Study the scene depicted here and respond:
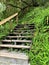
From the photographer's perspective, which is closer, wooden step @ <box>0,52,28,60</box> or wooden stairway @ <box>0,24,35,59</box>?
wooden step @ <box>0,52,28,60</box>

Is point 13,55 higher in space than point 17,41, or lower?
lower

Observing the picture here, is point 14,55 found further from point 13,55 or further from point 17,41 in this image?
point 17,41

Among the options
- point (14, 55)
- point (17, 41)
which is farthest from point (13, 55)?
point (17, 41)

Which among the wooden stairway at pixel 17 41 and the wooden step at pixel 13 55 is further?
the wooden stairway at pixel 17 41

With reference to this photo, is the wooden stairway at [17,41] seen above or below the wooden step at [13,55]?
above

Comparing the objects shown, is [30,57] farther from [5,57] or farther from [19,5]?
[19,5]

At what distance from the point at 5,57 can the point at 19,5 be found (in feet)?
20.4

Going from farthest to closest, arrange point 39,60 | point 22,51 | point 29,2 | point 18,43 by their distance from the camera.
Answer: point 29,2 < point 18,43 < point 22,51 < point 39,60

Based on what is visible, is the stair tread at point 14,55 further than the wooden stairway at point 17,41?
No

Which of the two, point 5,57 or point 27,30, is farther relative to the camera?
point 27,30

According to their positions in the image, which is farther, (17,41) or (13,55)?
(17,41)

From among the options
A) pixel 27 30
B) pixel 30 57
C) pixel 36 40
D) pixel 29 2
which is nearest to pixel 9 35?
pixel 27 30

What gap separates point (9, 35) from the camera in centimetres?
613

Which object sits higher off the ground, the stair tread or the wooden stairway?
the wooden stairway
